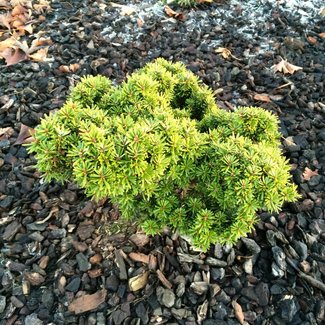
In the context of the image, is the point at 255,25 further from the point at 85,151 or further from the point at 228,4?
the point at 85,151

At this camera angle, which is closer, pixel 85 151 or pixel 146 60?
pixel 85 151

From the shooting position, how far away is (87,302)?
99.6 inches

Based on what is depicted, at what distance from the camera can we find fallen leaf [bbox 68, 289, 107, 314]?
2.50 m

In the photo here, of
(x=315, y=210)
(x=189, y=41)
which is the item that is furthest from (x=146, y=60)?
(x=315, y=210)

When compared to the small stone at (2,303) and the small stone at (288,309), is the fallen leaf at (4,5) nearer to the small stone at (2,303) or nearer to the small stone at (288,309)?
the small stone at (2,303)

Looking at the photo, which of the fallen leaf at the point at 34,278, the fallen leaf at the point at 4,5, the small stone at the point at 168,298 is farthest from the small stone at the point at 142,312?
the fallen leaf at the point at 4,5

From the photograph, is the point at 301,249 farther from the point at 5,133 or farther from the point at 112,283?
the point at 5,133

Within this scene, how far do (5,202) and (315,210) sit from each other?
7.44ft

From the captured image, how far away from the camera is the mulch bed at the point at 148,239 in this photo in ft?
8.28

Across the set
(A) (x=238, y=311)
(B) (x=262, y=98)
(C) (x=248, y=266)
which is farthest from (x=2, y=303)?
(B) (x=262, y=98)

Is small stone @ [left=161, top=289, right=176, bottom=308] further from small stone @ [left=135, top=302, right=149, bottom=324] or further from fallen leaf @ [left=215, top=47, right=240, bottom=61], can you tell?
fallen leaf @ [left=215, top=47, right=240, bottom=61]

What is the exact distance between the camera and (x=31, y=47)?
421 cm

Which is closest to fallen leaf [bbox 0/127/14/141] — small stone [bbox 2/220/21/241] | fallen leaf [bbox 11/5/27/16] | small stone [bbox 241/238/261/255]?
small stone [bbox 2/220/21/241]

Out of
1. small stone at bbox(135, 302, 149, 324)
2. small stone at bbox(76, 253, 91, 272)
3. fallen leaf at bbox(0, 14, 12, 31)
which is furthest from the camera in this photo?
fallen leaf at bbox(0, 14, 12, 31)
